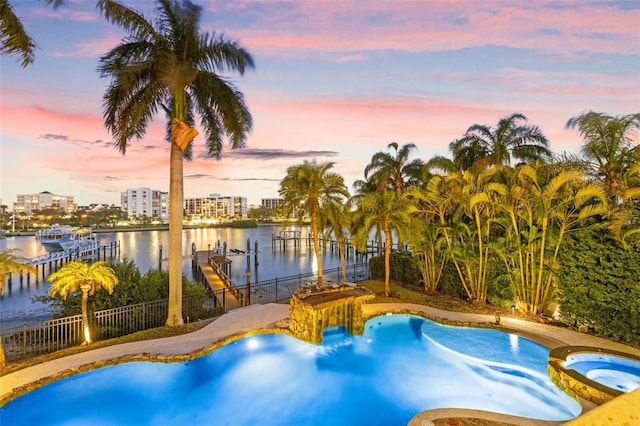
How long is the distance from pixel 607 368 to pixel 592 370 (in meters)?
0.44

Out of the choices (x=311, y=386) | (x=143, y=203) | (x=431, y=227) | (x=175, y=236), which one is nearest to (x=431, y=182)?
(x=431, y=227)

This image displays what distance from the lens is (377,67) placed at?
48.1ft

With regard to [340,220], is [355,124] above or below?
above

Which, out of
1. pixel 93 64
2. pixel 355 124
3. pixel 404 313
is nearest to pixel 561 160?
pixel 404 313

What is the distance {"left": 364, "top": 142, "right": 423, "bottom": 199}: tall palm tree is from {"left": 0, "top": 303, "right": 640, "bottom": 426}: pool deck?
9511 millimetres

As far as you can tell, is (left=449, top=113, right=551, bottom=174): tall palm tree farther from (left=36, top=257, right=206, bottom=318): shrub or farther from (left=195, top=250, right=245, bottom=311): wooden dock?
(left=36, top=257, right=206, bottom=318): shrub

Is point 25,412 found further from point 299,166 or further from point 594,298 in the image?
point 594,298

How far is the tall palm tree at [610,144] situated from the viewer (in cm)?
857

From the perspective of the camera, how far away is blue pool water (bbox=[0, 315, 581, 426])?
631 cm

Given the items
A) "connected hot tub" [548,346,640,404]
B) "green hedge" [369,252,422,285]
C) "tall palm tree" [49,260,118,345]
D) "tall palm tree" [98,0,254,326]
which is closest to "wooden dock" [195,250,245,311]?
"tall palm tree" [49,260,118,345]

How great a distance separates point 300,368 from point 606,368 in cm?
756

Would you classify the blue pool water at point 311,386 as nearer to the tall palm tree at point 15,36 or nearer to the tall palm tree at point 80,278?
the tall palm tree at point 80,278

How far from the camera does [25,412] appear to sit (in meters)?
5.94

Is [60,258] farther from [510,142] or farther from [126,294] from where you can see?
[510,142]
